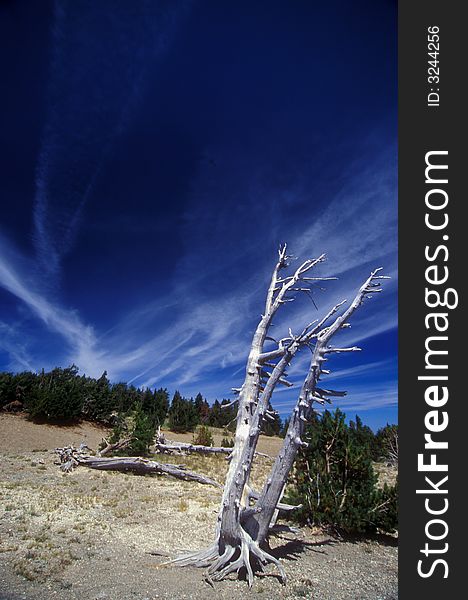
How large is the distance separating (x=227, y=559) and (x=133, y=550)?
7.87 feet

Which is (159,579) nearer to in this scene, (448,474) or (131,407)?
(448,474)

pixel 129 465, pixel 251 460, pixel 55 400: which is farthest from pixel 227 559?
pixel 55 400

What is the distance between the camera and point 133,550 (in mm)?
7730

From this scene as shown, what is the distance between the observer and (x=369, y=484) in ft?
31.2

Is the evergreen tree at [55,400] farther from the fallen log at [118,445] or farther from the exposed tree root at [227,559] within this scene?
the exposed tree root at [227,559]

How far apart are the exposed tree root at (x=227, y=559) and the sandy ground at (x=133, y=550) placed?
0.66 feet

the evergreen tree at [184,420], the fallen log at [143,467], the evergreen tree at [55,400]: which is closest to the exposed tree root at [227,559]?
the fallen log at [143,467]

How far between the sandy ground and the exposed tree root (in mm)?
201

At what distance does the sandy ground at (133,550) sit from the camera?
5961mm

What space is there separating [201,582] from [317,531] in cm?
508

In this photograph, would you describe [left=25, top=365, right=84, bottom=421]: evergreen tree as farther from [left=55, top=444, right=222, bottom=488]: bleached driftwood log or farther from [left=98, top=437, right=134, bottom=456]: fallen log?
[left=55, top=444, right=222, bottom=488]: bleached driftwood log

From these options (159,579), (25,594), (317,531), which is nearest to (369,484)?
(317,531)

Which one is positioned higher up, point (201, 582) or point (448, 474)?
point (448, 474)

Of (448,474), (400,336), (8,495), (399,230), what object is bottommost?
(8,495)
